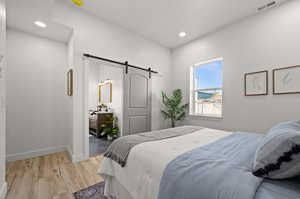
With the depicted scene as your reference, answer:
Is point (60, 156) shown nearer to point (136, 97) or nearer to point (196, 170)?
point (136, 97)

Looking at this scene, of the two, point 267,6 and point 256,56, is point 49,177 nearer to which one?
point 256,56

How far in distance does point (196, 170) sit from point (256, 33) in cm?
295

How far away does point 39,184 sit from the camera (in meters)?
1.72

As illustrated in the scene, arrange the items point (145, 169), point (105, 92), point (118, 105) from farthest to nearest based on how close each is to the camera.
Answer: point (105, 92)
point (118, 105)
point (145, 169)

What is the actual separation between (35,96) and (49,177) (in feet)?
5.72

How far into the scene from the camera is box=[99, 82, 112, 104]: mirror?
4.46 metres

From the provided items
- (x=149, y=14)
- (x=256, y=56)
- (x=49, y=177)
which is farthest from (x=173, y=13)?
(x=49, y=177)

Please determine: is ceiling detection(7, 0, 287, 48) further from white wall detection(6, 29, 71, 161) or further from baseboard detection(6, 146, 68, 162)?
baseboard detection(6, 146, 68, 162)

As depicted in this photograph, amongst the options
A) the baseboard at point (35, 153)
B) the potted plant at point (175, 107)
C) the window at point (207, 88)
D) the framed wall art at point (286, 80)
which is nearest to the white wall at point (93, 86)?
the baseboard at point (35, 153)

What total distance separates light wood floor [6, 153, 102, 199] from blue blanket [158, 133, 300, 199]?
1430mm

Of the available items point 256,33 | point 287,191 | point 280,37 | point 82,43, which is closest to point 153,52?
point 82,43

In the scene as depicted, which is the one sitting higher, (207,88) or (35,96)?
(207,88)

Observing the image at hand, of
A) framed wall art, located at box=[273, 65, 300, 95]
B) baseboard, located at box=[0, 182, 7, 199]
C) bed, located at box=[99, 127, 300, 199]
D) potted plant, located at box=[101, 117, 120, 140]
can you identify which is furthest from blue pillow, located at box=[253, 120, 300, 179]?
potted plant, located at box=[101, 117, 120, 140]

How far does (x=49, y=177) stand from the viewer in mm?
1883
